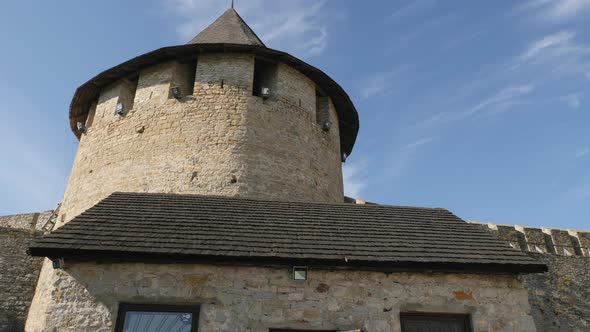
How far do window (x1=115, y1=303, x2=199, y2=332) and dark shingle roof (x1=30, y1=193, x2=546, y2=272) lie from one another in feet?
2.09

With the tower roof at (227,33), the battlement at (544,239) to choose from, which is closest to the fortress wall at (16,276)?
the tower roof at (227,33)

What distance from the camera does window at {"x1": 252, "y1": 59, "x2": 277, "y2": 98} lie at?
1224 cm

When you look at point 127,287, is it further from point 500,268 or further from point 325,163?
point 325,163

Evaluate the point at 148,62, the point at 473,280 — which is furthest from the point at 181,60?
the point at 473,280

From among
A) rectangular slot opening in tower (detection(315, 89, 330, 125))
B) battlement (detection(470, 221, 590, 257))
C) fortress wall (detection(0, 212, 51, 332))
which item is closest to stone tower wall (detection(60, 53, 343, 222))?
rectangular slot opening in tower (detection(315, 89, 330, 125))

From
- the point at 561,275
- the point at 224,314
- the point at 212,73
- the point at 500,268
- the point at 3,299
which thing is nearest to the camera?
the point at 224,314

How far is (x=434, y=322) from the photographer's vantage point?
19.3ft

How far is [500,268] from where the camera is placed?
6.16 metres

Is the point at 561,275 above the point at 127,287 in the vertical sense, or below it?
above

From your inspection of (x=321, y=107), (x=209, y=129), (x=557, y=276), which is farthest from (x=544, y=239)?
(x=209, y=129)

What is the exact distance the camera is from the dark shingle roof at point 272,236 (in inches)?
230

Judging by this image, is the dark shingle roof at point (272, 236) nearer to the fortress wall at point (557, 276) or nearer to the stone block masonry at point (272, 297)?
the stone block masonry at point (272, 297)

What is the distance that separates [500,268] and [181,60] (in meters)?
9.49

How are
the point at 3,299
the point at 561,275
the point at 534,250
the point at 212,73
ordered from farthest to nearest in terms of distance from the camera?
the point at 534,250 < the point at 561,275 < the point at 212,73 < the point at 3,299
